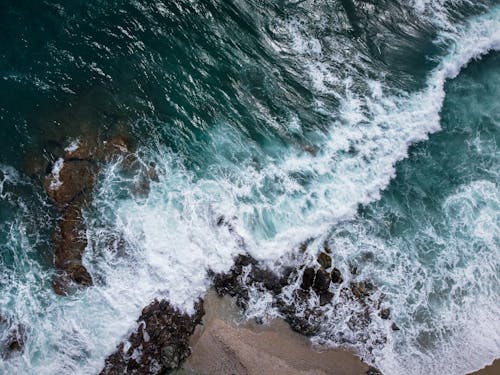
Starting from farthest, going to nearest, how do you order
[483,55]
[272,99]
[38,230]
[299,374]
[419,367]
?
[483,55], [272,99], [38,230], [419,367], [299,374]

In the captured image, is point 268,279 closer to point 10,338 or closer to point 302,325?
point 302,325

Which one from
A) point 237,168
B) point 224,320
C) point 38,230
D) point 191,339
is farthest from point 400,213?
point 38,230

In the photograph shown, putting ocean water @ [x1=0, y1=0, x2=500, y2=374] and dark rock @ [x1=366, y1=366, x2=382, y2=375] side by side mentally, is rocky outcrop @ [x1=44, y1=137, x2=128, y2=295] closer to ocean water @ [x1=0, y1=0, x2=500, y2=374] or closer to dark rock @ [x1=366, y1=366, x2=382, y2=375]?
ocean water @ [x1=0, y1=0, x2=500, y2=374]

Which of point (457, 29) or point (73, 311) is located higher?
point (73, 311)

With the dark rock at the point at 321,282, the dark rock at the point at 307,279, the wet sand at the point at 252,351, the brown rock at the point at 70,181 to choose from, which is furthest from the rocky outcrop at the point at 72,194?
the dark rock at the point at 321,282

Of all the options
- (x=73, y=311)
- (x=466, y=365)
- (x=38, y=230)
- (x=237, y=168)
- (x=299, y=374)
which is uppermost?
(x=38, y=230)

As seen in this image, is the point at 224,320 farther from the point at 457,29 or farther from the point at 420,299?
the point at 457,29

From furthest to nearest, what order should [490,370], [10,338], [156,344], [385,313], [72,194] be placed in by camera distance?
[72,194]
[385,313]
[490,370]
[10,338]
[156,344]

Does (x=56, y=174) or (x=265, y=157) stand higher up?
(x=56, y=174)

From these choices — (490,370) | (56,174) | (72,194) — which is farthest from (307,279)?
(56,174)
